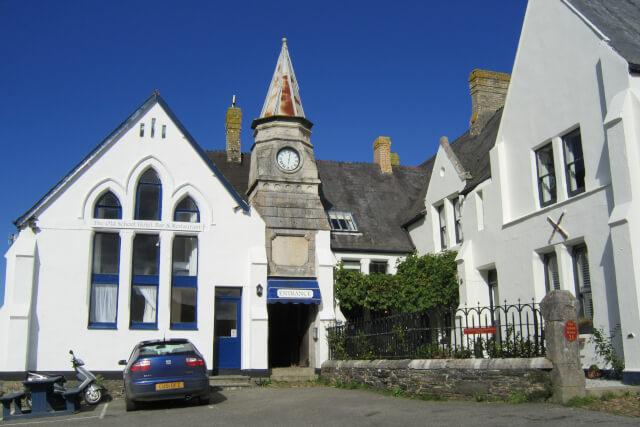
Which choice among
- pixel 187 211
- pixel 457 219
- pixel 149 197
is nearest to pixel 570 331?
pixel 457 219

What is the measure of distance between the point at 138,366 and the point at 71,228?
807cm

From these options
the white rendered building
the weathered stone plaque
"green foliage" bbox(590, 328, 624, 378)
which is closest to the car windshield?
the white rendered building

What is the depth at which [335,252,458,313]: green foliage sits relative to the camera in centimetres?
2397

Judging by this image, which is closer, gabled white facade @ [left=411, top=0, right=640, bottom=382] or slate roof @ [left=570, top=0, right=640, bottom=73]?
gabled white facade @ [left=411, top=0, right=640, bottom=382]

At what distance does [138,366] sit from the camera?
15.3m

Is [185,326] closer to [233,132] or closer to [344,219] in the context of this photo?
[344,219]

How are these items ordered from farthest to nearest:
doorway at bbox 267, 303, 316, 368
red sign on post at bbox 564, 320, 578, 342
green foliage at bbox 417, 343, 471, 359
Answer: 1. doorway at bbox 267, 303, 316, 368
2. green foliage at bbox 417, 343, 471, 359
3. red sign on post at bbox 564, 320, 578, 342

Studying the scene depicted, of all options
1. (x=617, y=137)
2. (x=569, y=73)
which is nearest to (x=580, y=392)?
(x=617, y=137)

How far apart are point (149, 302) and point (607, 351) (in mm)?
13910

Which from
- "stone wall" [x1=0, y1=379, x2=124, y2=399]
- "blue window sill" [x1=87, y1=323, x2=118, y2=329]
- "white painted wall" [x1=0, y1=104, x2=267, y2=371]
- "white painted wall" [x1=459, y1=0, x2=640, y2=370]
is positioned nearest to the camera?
"white painted wall" [x1=459, y1=0, x2=640, y2=370]

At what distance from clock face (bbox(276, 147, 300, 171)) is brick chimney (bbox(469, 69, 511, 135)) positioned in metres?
7.84

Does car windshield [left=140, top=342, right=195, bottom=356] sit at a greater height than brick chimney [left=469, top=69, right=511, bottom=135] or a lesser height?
lesser

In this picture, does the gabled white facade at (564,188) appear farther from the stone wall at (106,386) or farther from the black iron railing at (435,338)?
the stone wall at (106,386)

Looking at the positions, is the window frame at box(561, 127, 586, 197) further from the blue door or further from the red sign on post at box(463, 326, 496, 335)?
the blue door
